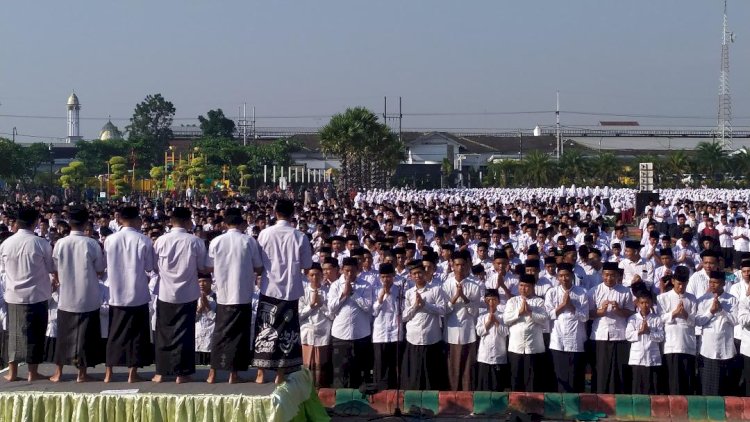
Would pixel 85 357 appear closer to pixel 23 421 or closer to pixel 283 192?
pixel 23 421

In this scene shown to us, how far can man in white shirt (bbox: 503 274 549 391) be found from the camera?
33.1ft

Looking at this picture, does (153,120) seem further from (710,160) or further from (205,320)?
(205,320)

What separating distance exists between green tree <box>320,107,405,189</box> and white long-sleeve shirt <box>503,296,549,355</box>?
125 ft

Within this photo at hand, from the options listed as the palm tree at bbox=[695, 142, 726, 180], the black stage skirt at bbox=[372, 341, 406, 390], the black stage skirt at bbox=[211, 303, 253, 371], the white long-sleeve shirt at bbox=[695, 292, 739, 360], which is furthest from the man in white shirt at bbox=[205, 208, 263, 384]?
the palm tree at bbox=[695, 142, 726, 180]

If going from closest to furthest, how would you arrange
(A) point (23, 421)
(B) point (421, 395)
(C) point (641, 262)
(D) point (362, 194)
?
(A) point (23, 421)
(B) point (421, 395)
(C) point (641, 262)
(D) point (362, 194)

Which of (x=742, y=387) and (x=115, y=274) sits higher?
(x=115, y=274)

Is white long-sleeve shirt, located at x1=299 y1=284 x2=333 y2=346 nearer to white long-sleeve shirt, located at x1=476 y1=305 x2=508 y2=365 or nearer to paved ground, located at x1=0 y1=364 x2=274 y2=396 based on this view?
white long-sleeve shirt, located at x1=476 y1=305 x2=508 y2=365

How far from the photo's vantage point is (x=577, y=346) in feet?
33.3

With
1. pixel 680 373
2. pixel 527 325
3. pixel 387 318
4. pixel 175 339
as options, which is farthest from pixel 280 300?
pixel 680 373

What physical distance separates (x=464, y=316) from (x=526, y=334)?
0.71 m

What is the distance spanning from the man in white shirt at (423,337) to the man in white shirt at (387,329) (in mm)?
115

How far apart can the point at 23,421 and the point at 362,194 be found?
36.2m

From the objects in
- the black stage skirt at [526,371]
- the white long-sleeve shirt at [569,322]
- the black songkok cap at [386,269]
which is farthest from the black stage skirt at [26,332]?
the white long-sleeve shirt at [569,322]

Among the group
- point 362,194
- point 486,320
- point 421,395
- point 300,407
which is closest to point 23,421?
point 300,407
